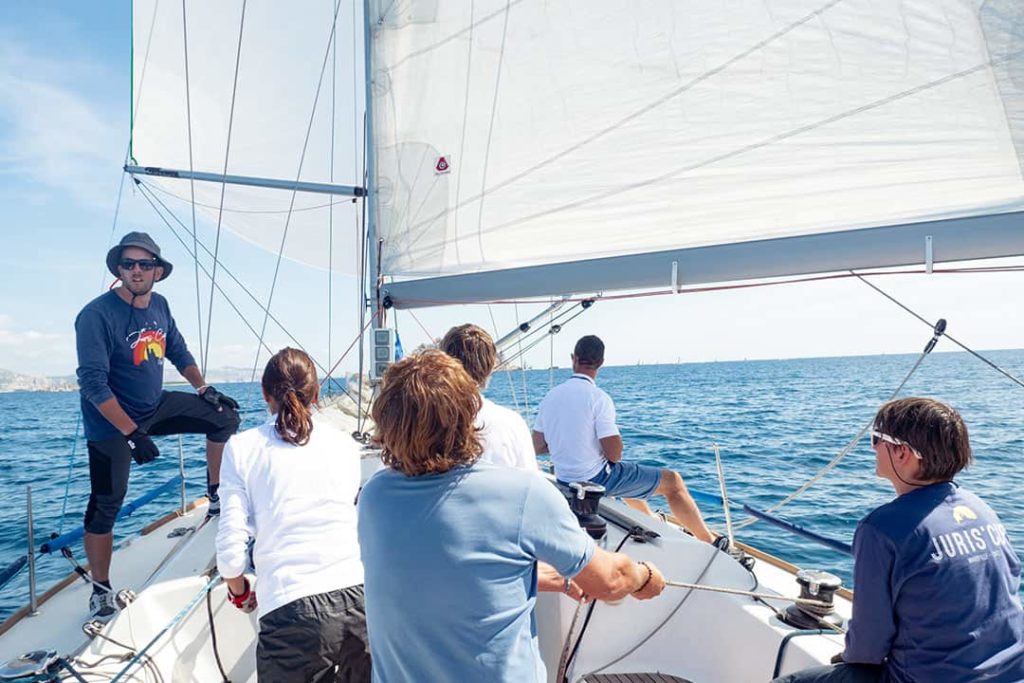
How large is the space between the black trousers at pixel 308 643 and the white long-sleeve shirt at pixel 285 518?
4 centimetres

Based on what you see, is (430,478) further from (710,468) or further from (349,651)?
(710,468)

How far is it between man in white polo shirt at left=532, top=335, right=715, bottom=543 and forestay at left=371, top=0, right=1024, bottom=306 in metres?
0.82

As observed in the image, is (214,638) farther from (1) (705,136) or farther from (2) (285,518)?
(1) (705,136)

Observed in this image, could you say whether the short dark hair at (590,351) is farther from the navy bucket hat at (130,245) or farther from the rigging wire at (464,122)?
the navy bucket hat at (130,245)

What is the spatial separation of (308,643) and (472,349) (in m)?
1.12

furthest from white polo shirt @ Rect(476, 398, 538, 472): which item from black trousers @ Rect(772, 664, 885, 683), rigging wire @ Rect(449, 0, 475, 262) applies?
rigging wire @ Rect(449, 0, 475, 262)

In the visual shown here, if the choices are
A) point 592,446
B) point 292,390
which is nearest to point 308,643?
point 292,390

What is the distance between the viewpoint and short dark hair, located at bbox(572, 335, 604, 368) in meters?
3.68

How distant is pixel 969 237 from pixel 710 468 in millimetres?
9775

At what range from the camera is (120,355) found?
2.99 meters

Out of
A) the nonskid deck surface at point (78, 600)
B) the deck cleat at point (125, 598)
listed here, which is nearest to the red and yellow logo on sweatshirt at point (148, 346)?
the nonskid deck surface at point (78, 600)

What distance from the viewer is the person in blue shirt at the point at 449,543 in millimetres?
1189

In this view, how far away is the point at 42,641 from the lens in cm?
262

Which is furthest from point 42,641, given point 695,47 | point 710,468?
point 710,468
